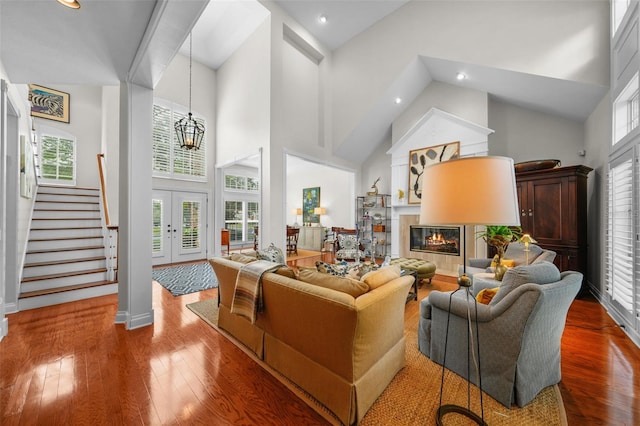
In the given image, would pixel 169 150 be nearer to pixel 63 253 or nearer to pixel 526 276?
pixel 63 253

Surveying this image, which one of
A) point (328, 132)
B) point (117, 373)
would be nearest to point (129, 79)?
point (117, 373)

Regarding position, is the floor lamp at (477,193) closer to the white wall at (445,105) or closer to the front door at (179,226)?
the white wall at (445,105)

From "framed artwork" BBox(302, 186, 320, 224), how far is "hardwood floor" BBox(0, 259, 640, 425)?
6441 millimetres

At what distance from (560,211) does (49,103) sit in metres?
10.9

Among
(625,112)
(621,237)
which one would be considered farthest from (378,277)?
(625,112)

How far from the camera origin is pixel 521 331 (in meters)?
1.59

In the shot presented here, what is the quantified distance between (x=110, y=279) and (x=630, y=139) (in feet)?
23.1

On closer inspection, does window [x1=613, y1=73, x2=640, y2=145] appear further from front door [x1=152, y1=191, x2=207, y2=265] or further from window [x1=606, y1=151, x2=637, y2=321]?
front door [x1=152, y1=191, x2=207, y2=265]

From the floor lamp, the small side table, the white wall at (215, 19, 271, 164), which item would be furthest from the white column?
the small side table

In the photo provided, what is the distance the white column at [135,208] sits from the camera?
2.82 m

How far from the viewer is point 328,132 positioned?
6492 mm

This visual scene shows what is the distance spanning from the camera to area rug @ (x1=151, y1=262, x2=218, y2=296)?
425 centimetres

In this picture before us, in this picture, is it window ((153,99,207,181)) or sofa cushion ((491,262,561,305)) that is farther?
window ((153,99,207,181))

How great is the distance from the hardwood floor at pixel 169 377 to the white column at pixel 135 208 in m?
0.27
